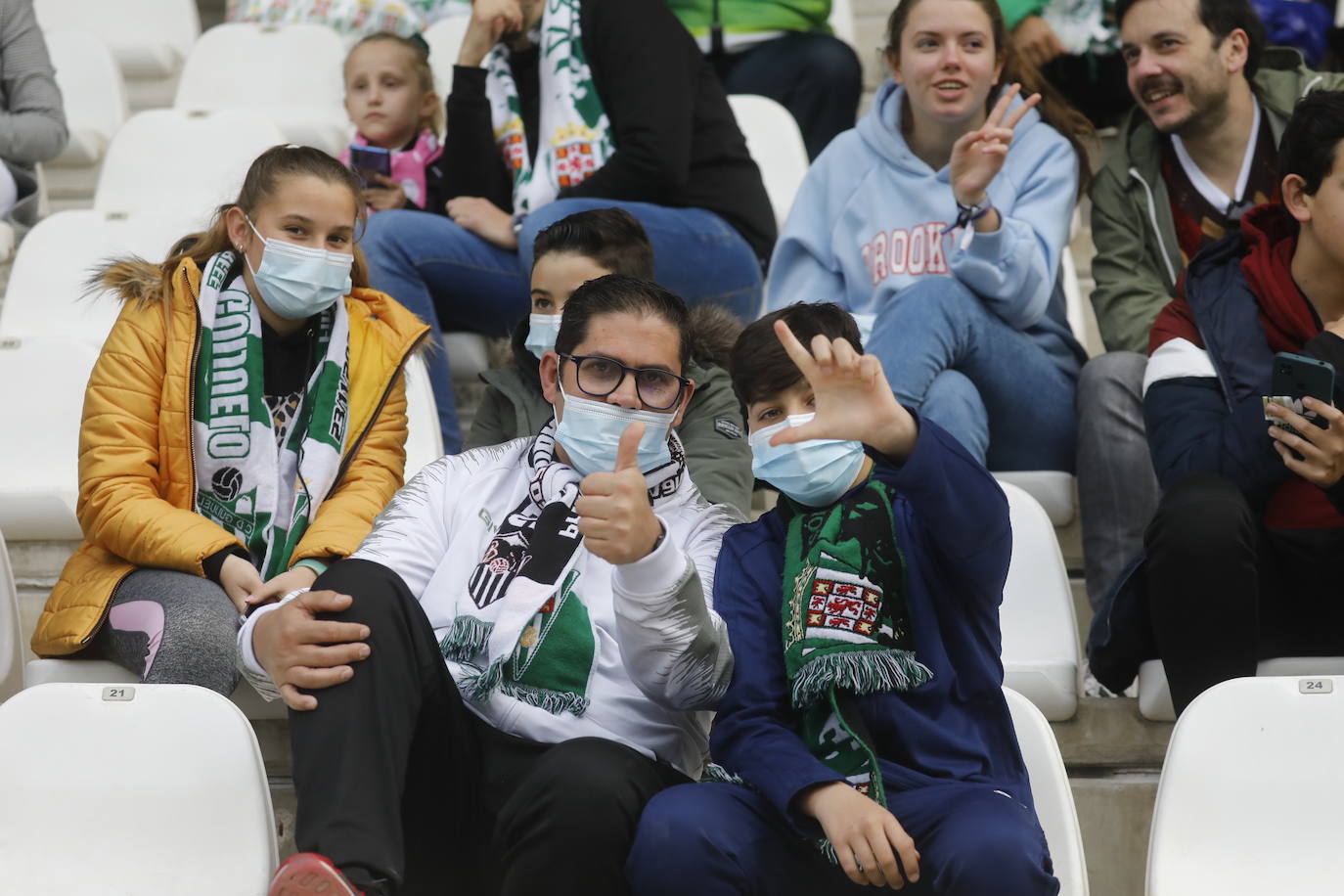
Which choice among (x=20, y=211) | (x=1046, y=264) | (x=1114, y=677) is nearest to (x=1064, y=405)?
(x=1046, y=264)

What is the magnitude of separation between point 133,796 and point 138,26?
3.58 m

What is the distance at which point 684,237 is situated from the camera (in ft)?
10.6

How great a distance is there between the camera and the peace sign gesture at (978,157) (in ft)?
8.92

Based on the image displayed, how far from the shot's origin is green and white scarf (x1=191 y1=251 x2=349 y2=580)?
8.13ft

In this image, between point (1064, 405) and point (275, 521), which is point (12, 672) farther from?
point (1064, 405)

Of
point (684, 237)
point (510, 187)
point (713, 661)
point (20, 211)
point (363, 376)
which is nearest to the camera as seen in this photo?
point (713, 661)

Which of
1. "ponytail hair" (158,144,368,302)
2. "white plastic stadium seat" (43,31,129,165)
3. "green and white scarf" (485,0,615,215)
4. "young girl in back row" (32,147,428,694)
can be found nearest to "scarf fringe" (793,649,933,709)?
"young girl in back row" (32,147,428,694)

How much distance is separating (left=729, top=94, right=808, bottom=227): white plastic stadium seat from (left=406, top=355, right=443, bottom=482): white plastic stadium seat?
1.24m

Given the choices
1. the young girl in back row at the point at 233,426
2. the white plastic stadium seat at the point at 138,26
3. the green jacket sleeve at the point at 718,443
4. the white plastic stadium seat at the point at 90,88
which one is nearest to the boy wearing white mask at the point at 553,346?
the green jacket sleeve at the point at 718,443

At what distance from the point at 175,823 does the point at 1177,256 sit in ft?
6.53

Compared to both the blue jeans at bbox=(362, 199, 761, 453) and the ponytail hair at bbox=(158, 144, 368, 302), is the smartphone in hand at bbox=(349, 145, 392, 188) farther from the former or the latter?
the ponytail hair at bbox=(158, 144, 368, 302)

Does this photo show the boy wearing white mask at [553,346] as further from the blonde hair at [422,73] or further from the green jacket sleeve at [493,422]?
the blonde hair at [422,73]

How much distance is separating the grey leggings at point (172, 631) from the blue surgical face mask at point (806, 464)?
2.71 feet

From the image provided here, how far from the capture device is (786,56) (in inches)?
163
